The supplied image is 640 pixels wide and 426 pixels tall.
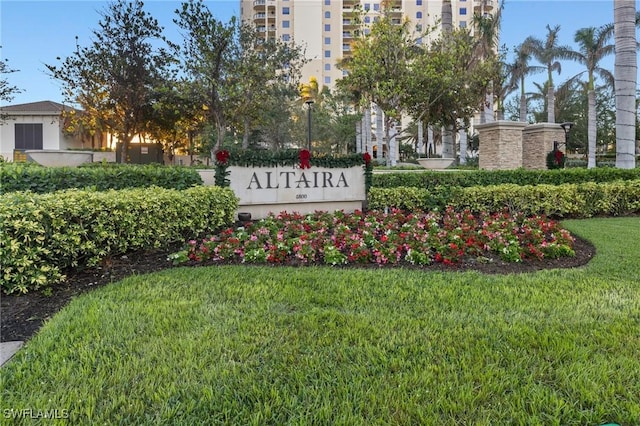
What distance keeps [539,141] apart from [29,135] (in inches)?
1088

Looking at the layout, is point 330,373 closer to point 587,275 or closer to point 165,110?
point 587,275

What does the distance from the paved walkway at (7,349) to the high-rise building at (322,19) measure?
56.7m

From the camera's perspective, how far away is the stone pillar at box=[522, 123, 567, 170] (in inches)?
532

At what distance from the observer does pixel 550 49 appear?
2675 centimetres

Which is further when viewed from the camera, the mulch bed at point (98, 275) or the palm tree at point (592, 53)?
the palm tree at point (592, 53)

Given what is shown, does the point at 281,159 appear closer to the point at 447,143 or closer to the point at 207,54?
the point at 207,54

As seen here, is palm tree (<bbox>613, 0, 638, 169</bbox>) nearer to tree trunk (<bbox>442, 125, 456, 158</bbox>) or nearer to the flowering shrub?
the flowering shrub

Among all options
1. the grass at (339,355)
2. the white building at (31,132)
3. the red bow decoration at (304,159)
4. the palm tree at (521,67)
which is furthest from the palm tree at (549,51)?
the white building at (31,132)

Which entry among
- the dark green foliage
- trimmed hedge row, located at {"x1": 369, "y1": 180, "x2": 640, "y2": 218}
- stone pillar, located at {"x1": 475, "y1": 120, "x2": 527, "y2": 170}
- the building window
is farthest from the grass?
the building window

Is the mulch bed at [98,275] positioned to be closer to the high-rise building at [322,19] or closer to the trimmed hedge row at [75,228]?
the trimmed hedge row at [75,228]

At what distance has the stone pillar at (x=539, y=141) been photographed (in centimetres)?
1352

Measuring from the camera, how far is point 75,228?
3.85m

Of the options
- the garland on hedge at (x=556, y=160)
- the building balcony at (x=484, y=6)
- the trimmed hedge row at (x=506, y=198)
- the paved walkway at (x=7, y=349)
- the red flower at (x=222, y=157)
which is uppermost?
the building balcony at (x=484, y=6)

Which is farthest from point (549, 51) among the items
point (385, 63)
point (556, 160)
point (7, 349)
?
point (7, 349)
